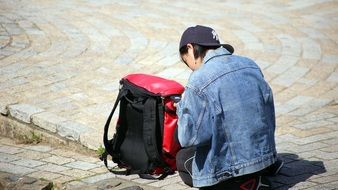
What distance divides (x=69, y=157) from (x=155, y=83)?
1.34 meters

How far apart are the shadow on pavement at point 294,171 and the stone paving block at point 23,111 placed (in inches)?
108

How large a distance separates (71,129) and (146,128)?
134 cm

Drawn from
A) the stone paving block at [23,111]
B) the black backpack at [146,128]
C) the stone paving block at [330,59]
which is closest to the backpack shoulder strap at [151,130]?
the black backpack at [146,128]

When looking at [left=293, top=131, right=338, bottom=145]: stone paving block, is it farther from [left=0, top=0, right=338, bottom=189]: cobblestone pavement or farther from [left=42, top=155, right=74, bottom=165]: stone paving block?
[left=42, top=155, right=74, bottom=165]: stone paving block

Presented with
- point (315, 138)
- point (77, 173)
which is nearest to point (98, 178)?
point (77, 173)

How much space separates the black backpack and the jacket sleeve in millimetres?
877

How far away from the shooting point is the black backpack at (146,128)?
183 inches

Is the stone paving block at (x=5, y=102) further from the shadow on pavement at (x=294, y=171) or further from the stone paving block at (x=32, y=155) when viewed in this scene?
the shadow on pavement at (x=294, y=171)

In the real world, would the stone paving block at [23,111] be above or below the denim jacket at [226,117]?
below

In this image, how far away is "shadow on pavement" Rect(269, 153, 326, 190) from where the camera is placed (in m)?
4.52

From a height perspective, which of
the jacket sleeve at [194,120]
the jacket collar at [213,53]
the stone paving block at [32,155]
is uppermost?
the jacket collar at [213,53]

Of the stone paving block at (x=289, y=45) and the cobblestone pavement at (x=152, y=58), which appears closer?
the cobblestone pavement at (x=152, y=58)

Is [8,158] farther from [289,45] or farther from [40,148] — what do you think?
[289,45]

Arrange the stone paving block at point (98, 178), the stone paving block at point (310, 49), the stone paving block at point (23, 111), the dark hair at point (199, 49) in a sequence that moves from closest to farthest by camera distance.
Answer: the dark hair at point (199, 49) → the stone paving block at point (98, 178) → the stone paving block at point (23, 111) → the stone paving block at point (310, 49)
